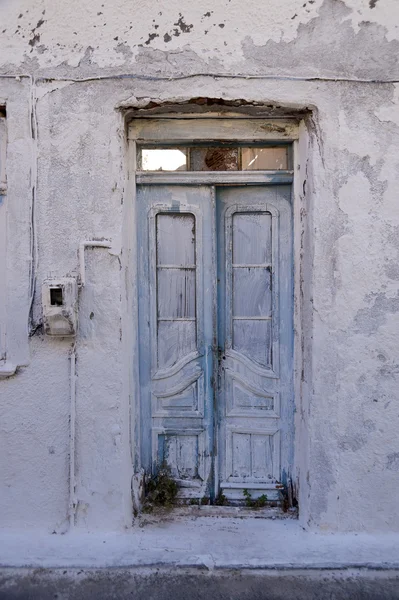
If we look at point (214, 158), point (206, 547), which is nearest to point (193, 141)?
point (214, 158)

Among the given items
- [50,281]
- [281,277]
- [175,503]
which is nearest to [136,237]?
[50,281]

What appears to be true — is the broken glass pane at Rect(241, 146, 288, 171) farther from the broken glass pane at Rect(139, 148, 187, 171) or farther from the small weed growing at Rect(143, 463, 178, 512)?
the small weed growing at Rect(143, 463, 178, 512)

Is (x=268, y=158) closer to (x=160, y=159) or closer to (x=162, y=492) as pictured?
(x=160, y=159)

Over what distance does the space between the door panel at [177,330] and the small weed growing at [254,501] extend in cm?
28

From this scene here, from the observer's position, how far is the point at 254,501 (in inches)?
136

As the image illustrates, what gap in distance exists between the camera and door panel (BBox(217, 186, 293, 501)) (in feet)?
11.2

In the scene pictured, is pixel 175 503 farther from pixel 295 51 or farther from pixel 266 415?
pixel 295 51

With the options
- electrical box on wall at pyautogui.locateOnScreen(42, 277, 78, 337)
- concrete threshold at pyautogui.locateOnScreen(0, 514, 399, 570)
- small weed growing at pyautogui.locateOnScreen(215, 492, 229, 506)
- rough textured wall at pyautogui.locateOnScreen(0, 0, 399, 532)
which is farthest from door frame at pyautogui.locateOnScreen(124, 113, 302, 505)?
small weed growing at pyautogui.locateOnScreen(215, 492, 229, 506)

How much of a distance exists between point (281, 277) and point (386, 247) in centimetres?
70

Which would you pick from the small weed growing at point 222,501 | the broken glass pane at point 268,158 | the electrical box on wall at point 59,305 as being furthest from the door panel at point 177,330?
the electrical box on wall at point 59,305

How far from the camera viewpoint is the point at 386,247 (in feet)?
10.2

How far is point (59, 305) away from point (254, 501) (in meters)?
1.86

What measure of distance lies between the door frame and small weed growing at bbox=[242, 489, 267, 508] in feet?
1.50

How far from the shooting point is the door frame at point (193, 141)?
332 centimetres
